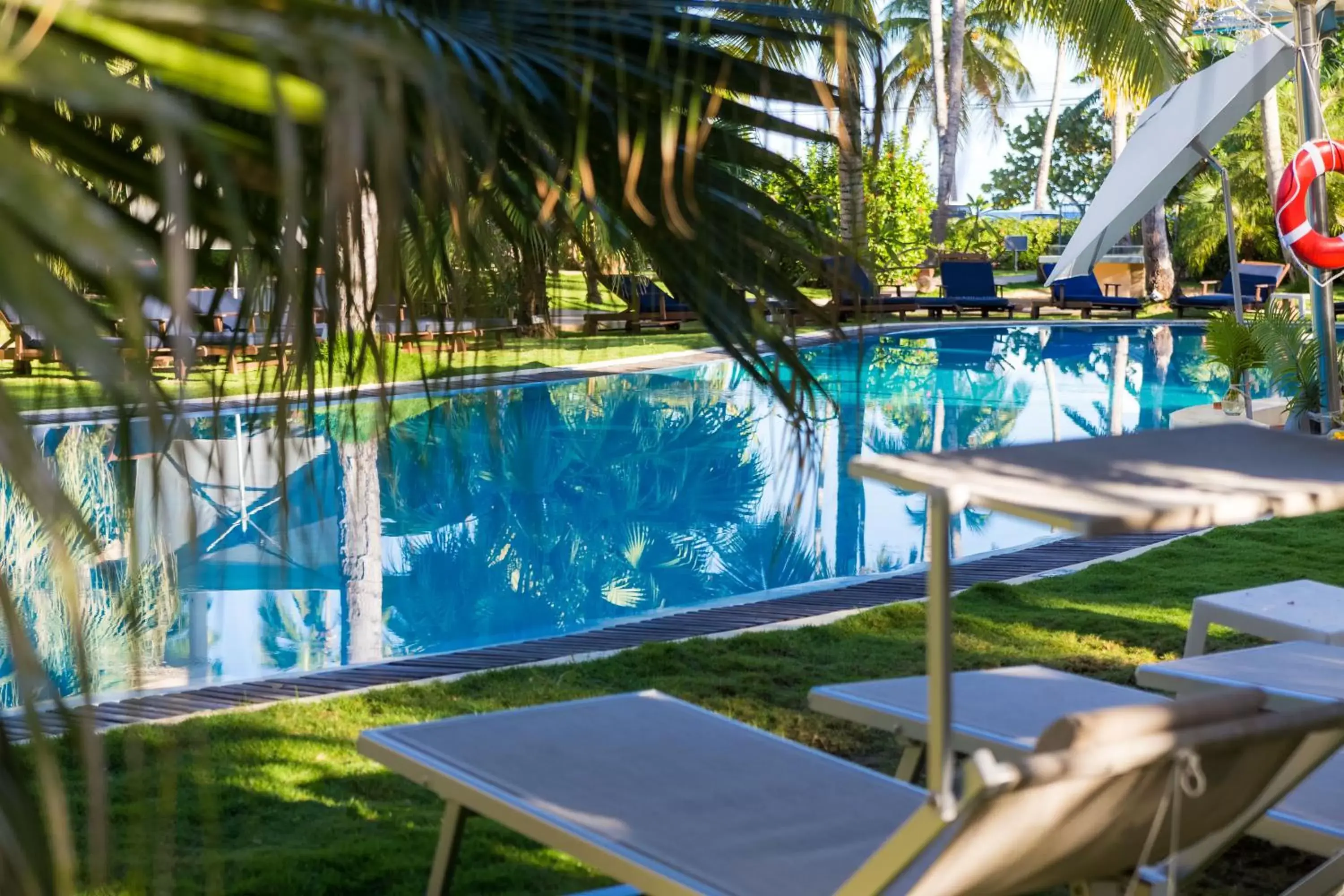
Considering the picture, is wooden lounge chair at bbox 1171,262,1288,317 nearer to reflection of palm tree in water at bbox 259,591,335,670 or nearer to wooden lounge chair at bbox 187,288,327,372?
reflection of palm tree in water at bbox 259,591,335,670

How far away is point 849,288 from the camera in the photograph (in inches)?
71.8

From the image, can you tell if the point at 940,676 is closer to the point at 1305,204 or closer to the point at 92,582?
the point at 92,582

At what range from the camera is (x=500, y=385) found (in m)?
1.88

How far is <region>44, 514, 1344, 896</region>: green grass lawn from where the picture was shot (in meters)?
2.92

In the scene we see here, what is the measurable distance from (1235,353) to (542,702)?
766cm

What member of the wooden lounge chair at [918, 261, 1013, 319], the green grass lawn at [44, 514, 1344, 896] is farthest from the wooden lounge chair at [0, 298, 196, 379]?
the wooden lounge chair at [918, 261, 1013, 319]

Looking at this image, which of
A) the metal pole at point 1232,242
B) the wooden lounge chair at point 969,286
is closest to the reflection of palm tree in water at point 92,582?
the metal pole at point 1232,242

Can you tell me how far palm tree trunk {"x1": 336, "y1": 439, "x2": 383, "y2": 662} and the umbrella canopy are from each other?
6578 mm

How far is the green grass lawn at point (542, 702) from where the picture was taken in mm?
2924

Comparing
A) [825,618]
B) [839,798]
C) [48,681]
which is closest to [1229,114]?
[825,618]

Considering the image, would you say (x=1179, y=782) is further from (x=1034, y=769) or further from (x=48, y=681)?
(x=48, y=681)

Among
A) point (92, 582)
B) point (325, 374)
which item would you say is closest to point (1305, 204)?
point (92, 582)

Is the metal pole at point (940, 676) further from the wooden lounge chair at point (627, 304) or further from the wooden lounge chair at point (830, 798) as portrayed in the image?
the wooden lounge chair at point (627, 304)

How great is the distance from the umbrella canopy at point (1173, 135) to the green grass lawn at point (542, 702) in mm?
5842
